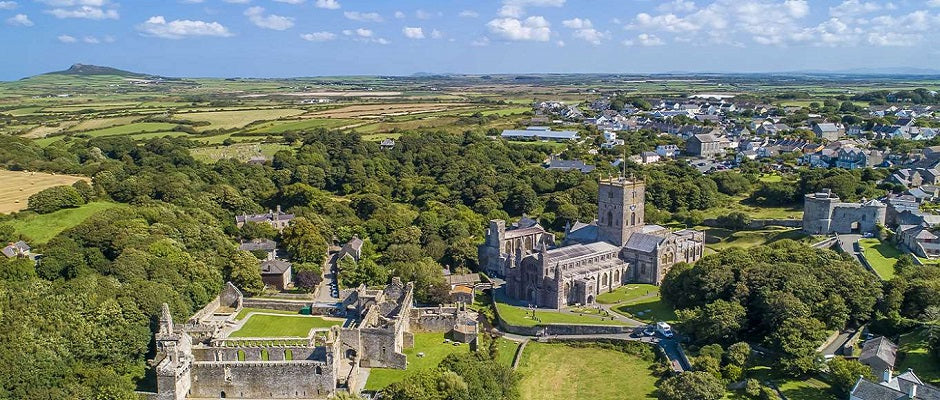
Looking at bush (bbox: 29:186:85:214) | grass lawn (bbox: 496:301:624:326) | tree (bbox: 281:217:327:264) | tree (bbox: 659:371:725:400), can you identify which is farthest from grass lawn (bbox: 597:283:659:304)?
bush (bbox: 29:186:85:214)

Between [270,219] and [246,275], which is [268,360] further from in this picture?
[270,219]

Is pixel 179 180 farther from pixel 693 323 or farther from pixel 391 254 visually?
pixel 693 323

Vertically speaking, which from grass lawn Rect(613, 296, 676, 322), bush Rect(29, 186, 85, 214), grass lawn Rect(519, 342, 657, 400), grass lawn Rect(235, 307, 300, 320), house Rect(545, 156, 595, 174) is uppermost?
bush Rect(29, 186, 85, 214)

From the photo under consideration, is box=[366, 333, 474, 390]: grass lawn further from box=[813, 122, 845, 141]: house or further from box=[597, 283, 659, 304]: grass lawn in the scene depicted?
box=[813, 122, 845, 141]: house

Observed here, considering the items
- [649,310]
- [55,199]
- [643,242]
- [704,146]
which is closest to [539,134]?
[704,146]

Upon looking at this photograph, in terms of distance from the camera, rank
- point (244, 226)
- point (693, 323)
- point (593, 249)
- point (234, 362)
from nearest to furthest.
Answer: point (234, 362)
point (693, 323)
point (593, 249)
point (244, 226)

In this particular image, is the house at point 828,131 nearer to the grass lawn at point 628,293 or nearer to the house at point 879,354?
the grass lawn at point 628,293

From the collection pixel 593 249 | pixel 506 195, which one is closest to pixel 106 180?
pixel 506 195
